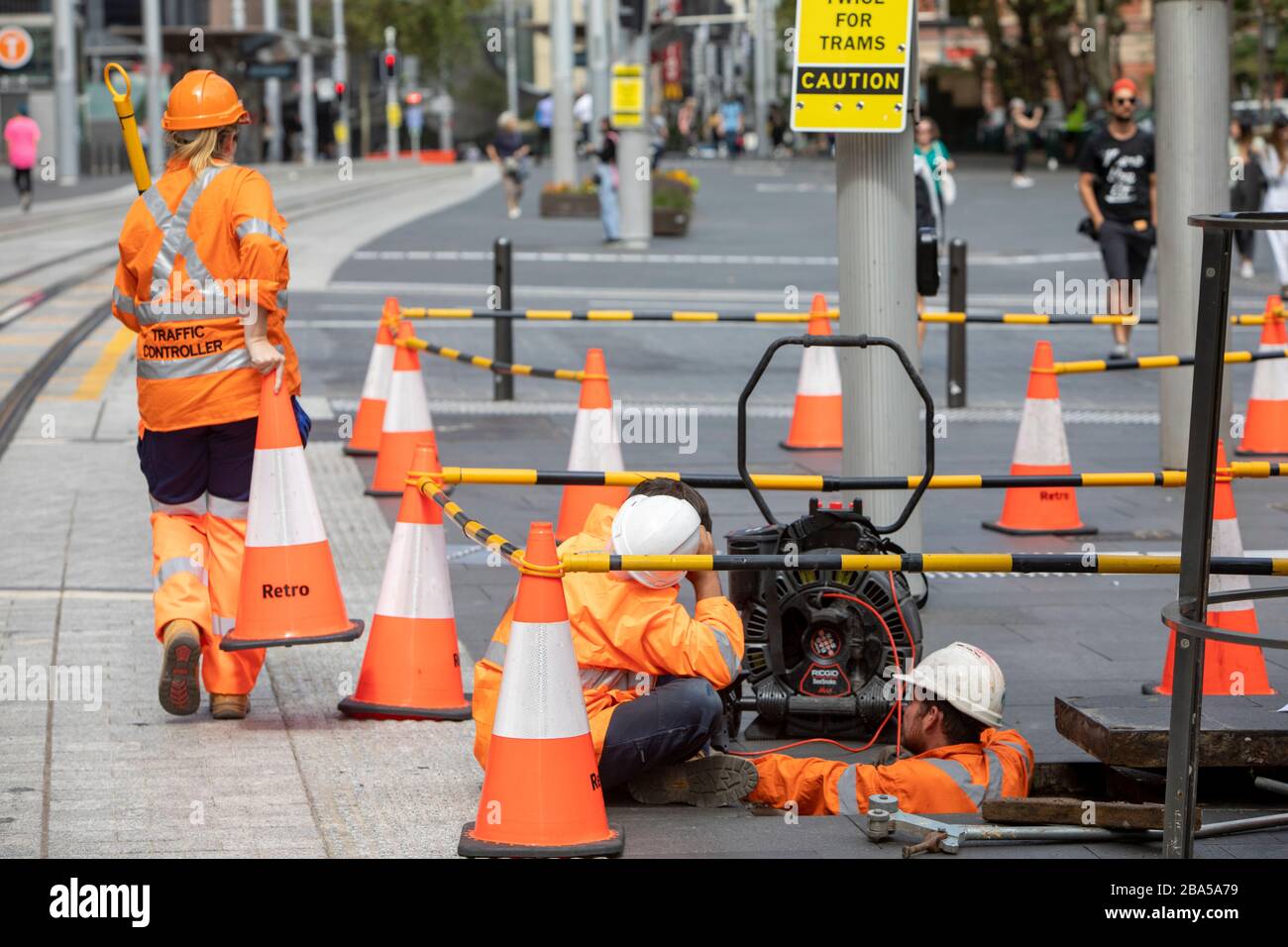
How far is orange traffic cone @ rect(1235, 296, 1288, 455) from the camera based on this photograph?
11711 mm

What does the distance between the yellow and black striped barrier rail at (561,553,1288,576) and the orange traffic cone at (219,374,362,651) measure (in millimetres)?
1622

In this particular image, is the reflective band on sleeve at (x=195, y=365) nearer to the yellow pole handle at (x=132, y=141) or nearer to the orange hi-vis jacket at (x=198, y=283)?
the orange hi-vis jacket at (x=198, y=283)

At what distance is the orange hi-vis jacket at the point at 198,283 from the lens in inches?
241

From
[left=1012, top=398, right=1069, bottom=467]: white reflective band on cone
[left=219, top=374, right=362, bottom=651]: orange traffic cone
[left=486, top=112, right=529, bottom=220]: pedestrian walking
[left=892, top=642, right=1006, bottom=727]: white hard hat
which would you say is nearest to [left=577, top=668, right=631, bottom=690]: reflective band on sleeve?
[left=892, top=642, right=1006, bottom=727]: white hard hat

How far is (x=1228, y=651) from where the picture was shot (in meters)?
6.36

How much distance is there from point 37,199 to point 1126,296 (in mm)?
29248

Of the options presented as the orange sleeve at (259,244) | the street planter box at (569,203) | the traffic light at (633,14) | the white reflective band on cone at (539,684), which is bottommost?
the street planter box at (569,203)

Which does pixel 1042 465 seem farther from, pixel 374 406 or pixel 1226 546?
pixel 374 406

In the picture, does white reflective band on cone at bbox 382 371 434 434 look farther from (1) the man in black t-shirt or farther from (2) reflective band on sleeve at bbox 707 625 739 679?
(1) the man in black t-shirt

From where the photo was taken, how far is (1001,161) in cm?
6128

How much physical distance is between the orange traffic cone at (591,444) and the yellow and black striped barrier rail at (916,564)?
13.2 feet

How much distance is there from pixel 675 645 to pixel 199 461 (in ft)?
6.27

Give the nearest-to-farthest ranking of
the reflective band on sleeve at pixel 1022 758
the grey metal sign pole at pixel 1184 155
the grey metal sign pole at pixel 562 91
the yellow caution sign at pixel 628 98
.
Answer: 1. the reflective band on sleeve at pixel 1022 758
2. the grey metal sign pole at pixel 1184 155
3. the yellow caution sign at pixel 628 98
4. the grey metal sign pole at pixel 562 91
